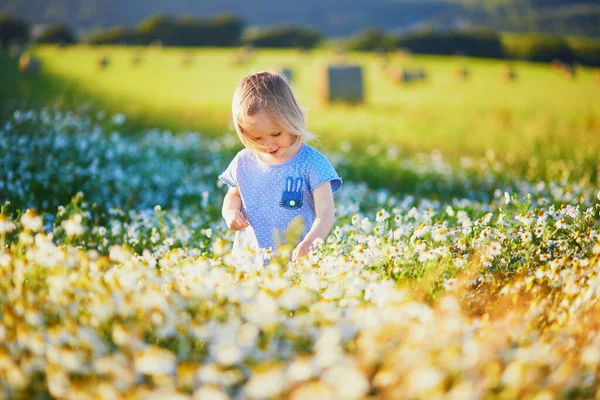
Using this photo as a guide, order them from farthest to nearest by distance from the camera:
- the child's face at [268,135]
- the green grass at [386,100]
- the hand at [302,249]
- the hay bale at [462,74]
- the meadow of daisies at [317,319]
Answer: the hay bale at [462,74] < the green grass at [386,100] < the child's face at [268,135] < the hand at [302,249] < the meadow of daisies at [317,319]

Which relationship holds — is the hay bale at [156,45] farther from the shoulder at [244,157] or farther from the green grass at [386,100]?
the shoulder at [244,157]

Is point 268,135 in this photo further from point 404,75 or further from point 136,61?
point 136,61

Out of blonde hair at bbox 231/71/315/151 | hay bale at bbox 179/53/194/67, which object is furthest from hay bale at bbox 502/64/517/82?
blonde hair at bbox 231/71/315/151

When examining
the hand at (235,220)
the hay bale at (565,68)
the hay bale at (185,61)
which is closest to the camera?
the hand at (235,220)

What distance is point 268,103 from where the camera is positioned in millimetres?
3783

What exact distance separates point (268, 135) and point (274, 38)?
37932 mm

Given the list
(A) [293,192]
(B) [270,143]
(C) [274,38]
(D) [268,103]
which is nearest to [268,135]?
(B) [270,143]

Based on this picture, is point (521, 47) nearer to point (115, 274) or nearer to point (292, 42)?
point (292, 42)

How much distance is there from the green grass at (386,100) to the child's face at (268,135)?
1.57 metres

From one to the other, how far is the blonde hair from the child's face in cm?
3

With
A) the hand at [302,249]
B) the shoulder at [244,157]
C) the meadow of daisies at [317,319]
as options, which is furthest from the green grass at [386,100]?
the meadow of daisies at [317,319]

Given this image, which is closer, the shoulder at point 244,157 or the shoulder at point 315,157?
the shoulder at point 315,157

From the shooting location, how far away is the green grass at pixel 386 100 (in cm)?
1186

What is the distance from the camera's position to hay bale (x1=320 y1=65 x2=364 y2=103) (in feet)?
57.6
